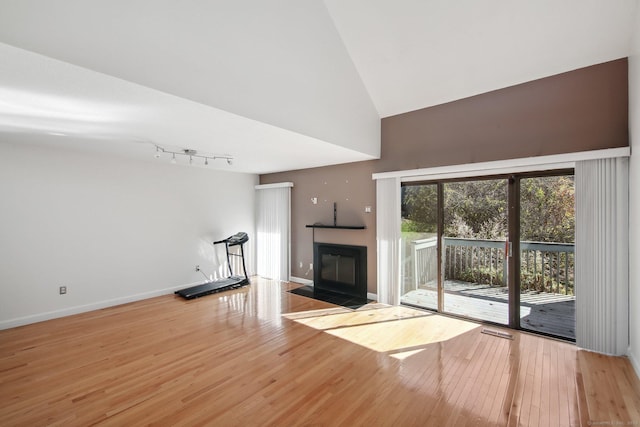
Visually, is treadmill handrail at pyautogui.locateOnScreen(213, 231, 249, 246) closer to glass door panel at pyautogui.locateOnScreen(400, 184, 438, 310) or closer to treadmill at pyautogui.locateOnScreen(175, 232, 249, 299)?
treadmill at pyautogui.locateOnScreen(175, 232, 249, 299)

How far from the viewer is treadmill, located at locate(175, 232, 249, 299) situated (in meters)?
5.05

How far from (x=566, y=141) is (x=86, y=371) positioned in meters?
5.58

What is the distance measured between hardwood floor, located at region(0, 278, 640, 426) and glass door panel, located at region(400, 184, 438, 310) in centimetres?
52

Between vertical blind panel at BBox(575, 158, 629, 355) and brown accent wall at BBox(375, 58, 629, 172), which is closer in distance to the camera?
vertical blind panel at BBox(575, 158, 629, 355)

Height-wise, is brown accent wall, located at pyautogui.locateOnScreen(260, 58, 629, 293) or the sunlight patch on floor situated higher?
brown accent wall, located at pyautogui.locateOnScreen(260, 58, 629, 293)

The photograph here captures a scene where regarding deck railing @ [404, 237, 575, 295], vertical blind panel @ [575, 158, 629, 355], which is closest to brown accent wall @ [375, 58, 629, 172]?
vertical blind panel @ [575, 158, 629, 355]

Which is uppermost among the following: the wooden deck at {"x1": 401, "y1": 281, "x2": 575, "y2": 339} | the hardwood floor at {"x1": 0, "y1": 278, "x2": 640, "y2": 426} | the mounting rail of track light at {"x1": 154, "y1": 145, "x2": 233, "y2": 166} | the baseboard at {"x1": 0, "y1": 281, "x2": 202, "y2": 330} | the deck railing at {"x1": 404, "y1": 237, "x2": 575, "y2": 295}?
the mounting rail of track light at {"x1": 154, "y1": 145, "x2": 233, "y2": 166}

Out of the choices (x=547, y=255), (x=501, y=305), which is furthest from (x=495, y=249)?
(x=501, y=305)

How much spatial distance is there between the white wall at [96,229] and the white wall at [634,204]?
20.2 feet

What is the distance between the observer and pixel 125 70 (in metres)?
1.92

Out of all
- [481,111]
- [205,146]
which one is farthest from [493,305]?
[205,146]

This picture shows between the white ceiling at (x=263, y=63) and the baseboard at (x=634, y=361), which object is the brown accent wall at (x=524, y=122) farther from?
the baseboard at (x=634, y=361)

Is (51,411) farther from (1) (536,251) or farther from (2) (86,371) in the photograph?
(1) (536,251)

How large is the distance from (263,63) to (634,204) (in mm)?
3832
